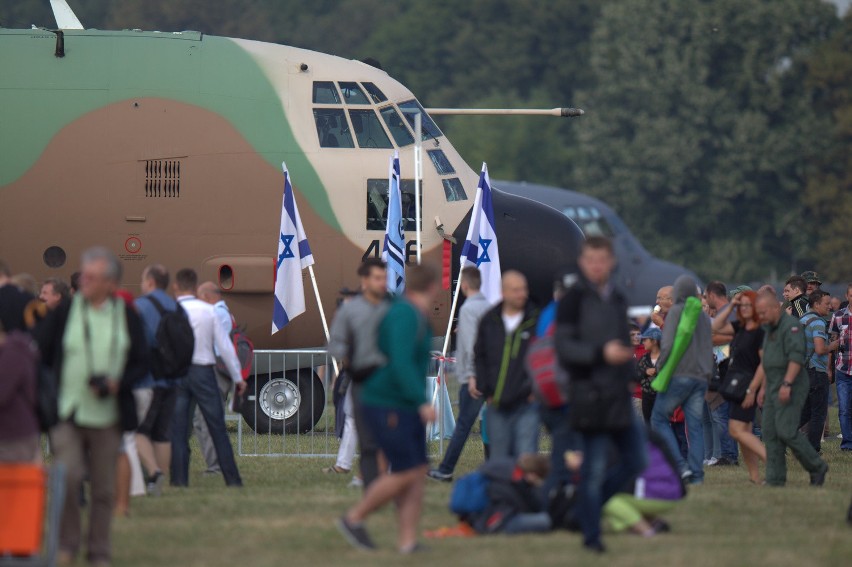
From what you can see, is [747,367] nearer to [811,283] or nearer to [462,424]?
[462,424]

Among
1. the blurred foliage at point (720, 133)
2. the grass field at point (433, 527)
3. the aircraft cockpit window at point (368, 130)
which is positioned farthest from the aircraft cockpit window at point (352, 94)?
the blurred foliage at point (720, 133)

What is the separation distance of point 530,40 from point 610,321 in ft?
241

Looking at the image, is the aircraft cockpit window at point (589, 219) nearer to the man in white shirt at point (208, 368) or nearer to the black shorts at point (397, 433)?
the man in white shirt at point (208, 368)

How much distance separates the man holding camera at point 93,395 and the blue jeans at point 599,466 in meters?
2.92

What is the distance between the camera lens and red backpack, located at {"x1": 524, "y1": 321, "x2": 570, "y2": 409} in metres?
11.7

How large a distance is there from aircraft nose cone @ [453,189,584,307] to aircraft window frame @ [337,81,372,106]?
1.87 meters

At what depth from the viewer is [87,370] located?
430 inches

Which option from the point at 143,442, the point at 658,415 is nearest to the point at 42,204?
the point at 143,442

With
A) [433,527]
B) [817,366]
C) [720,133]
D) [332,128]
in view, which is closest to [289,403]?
[332,128]

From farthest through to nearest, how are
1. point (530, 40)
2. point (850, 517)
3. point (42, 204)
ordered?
point (530, 40)
point (42, 204)
point (850, 517)

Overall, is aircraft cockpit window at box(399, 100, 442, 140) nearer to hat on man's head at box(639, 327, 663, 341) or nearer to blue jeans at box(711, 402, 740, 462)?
hat on man's head at box(639, 327, 663, 341)

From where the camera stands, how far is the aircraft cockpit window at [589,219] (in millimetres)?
47156

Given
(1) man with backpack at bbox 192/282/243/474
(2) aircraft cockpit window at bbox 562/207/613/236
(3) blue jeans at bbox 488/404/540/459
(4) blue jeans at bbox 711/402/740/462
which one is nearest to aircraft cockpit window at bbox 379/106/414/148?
(1) man with backpack at bbox 192/282/243/474

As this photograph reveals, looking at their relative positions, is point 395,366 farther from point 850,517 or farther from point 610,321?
point 850,517
